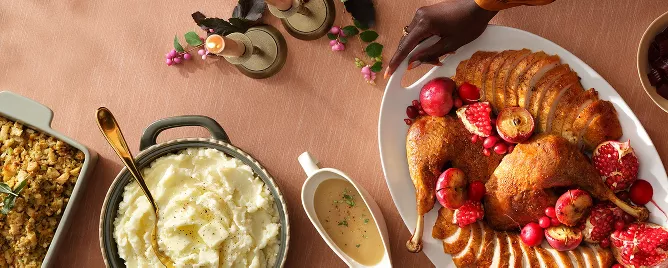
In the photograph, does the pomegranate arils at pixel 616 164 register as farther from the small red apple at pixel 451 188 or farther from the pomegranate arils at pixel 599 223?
the small red apple at pixel 451 188

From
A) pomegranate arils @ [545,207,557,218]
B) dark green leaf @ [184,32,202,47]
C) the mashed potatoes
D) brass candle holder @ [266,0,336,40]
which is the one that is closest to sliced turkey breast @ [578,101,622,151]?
pomegranate arils @ [545,207,557,218]

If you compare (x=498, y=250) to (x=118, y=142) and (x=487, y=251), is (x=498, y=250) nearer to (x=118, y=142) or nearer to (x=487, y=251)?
(x=487, y=251)

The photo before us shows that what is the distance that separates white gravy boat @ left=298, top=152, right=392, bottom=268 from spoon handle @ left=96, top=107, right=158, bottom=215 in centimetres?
49

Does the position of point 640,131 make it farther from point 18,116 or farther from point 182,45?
point 18,116

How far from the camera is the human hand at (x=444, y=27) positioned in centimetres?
193

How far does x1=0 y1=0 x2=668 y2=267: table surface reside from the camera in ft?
6.96

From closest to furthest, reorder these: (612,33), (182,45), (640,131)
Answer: (640,131), (612,33), (182,45)

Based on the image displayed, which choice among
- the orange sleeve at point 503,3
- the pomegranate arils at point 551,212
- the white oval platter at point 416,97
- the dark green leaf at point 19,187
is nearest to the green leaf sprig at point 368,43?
the white oval platter at point 416,97

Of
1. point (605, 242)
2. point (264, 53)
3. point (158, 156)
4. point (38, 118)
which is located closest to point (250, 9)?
point (264, 53)

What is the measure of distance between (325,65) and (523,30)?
0.67 metres

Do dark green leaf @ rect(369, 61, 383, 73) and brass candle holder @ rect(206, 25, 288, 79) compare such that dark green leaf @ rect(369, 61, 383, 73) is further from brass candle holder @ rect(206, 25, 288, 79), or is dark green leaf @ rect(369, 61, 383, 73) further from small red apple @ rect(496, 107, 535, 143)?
small red apple @ rect(496, 107, 535, 143)

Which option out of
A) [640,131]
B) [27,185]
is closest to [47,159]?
[27,185]

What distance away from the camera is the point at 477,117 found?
2.01 meters

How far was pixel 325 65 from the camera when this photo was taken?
88.4 inches
